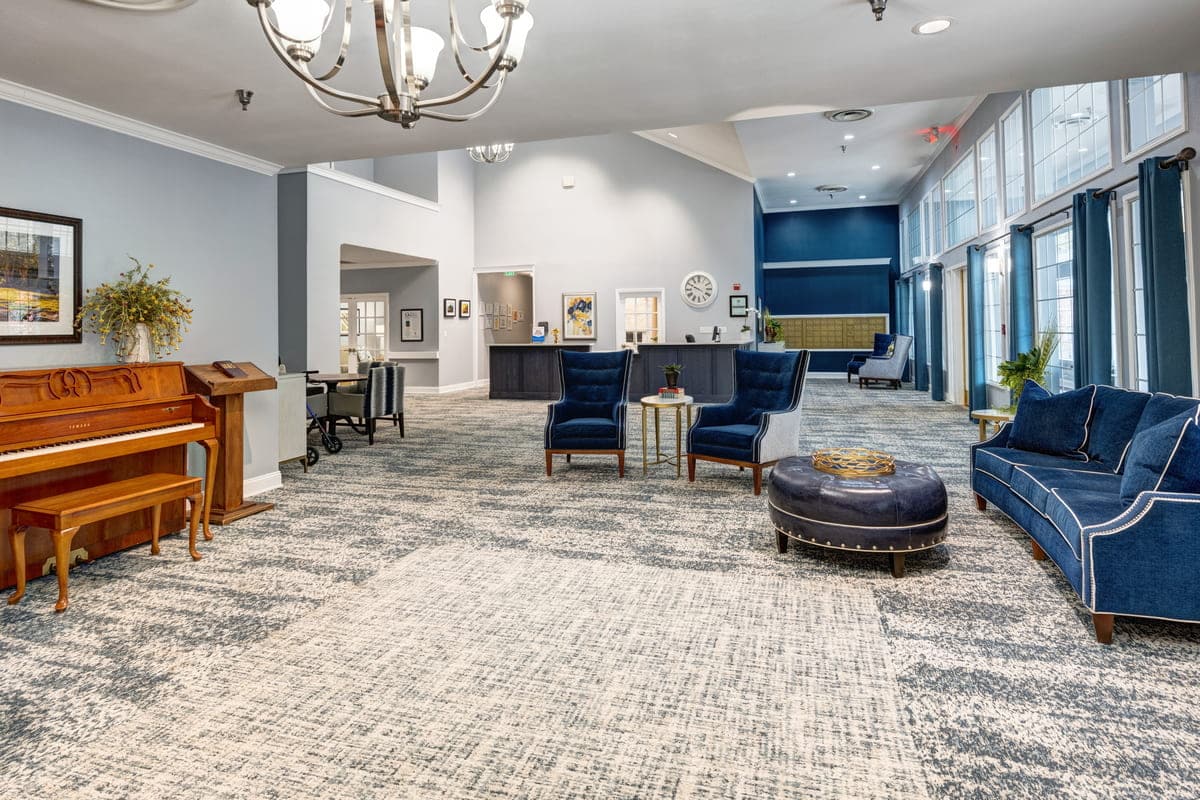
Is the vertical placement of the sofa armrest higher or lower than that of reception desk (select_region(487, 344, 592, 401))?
lower

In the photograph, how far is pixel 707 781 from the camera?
1698mm

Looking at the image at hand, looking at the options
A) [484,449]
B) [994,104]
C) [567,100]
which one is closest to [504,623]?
[567,100]

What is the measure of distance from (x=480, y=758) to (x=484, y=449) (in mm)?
4994

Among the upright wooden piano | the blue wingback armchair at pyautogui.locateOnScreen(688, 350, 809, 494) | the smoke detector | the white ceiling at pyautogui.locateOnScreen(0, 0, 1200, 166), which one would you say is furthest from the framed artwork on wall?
the upright wooden piano

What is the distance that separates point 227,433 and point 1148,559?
15.3 ft

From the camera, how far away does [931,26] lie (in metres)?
3.00

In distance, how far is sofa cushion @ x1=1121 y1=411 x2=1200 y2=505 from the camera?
7.90 ft

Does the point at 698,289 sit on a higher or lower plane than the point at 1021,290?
higher

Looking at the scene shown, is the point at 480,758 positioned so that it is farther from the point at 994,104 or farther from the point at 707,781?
the point at 994,104

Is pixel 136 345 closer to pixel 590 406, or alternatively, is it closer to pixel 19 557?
pixel 19 557

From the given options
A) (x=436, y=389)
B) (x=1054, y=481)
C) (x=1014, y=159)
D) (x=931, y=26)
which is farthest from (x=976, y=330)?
(x=436, y=389)

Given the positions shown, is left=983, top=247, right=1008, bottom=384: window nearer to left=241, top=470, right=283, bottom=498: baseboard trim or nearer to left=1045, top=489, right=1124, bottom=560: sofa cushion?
left=1045, top=489, right=1124, bottom=560: sofa cushion

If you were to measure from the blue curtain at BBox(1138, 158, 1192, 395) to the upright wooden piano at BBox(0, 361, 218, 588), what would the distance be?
561cm

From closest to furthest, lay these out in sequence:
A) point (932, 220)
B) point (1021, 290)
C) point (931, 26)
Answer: point (931, 26), point (1021, 290), point (932, 220)
